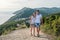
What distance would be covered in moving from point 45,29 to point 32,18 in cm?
245

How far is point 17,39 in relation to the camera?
16.5 meters

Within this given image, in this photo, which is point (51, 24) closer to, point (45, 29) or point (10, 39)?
point (45, 29)

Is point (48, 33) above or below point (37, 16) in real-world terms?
below

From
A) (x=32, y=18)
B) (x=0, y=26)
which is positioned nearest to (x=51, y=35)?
(x=32, y=18)

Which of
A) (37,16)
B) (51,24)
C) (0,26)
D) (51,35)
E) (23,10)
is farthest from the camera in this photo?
(23,10)

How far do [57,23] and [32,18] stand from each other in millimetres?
2306

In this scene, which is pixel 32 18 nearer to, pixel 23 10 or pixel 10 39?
pixel 10 39

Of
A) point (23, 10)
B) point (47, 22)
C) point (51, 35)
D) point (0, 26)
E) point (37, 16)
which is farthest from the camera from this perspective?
point (23, 10)

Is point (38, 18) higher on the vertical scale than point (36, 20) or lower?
higher

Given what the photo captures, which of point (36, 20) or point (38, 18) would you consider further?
point (36, 20)

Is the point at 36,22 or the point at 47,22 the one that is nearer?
the point at 36,22

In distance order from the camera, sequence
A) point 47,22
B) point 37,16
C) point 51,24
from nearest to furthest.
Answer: point 37,16 → point 51,24 → point 47,22

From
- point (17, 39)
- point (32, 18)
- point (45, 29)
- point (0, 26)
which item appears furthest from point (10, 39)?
point (0, 26)

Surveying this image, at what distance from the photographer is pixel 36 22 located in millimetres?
16578
